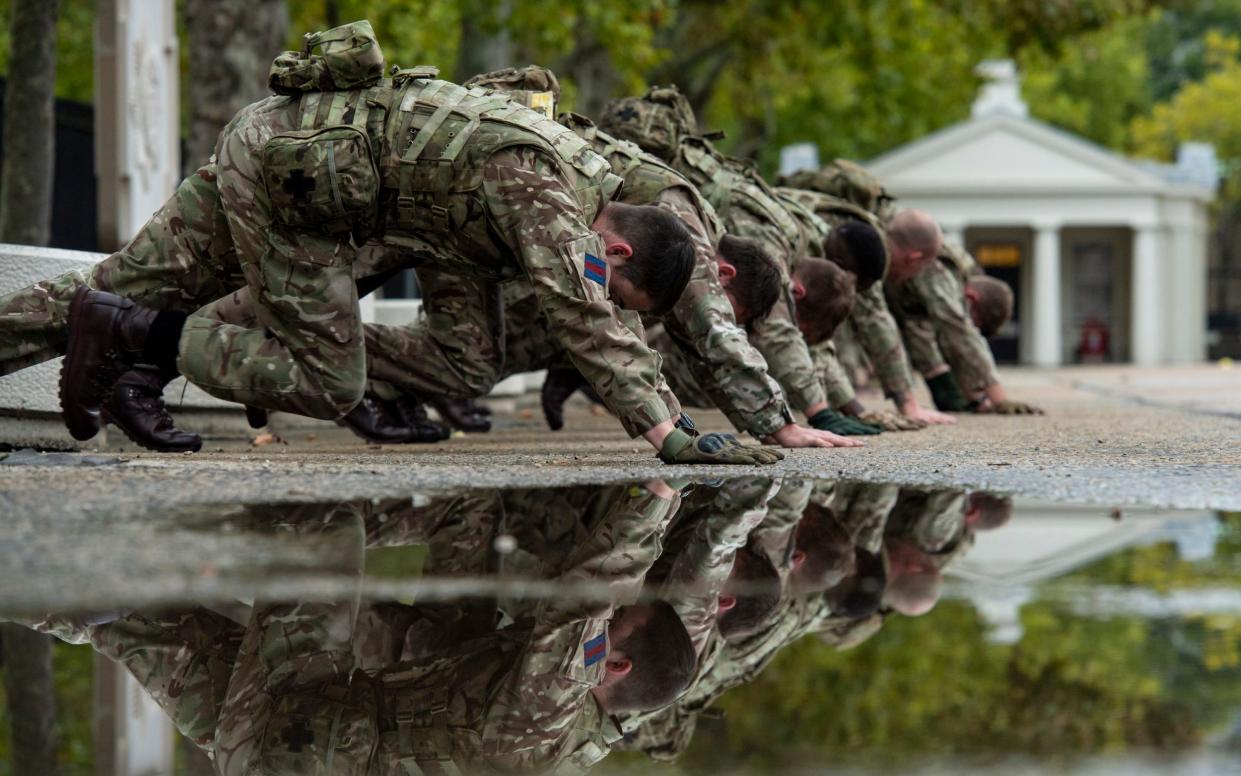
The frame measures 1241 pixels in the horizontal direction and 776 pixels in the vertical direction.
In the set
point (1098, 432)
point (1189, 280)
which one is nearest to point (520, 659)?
point (1098, 432)

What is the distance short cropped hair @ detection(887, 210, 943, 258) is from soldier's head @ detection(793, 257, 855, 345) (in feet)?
5.44

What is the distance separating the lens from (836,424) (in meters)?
7.63

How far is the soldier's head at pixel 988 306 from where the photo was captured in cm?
1177

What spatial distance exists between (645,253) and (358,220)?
2.98ft

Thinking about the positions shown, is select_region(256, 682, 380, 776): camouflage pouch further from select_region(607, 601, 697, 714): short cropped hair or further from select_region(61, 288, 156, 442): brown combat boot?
select_region(61, 288, 156, 442): brown combat boot

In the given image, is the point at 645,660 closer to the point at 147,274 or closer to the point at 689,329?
the point at 689,329

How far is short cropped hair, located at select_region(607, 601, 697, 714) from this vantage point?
2.61m

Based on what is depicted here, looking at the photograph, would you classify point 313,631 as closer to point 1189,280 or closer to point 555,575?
point 555,575

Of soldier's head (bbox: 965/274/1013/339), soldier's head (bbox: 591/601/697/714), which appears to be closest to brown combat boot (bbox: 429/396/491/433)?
soldier's head (bbox: 965/274/1013/339)

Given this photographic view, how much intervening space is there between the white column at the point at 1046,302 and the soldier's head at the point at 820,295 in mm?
31269

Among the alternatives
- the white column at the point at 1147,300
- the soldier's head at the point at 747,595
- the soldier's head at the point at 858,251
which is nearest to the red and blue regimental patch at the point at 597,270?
the soldier's head at the point at 747,595

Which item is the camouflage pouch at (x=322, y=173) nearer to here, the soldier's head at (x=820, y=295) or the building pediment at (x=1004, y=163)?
the soldier's head at (x=820, y=295)

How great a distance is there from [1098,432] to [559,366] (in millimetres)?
2705

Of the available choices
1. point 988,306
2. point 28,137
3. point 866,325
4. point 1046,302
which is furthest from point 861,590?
point 1046,302
